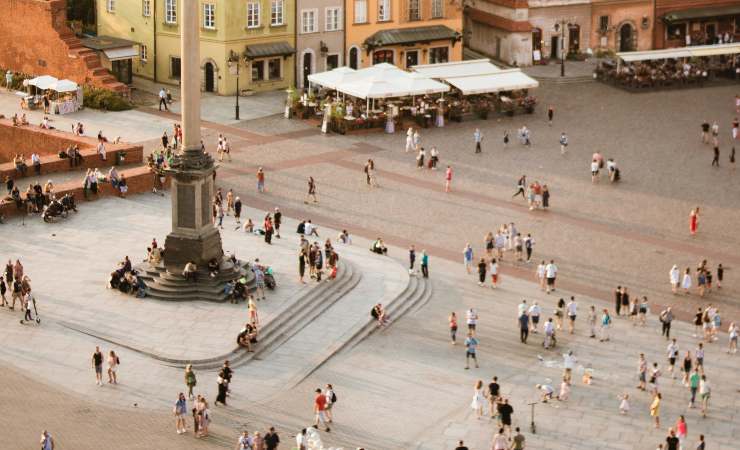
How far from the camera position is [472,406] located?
54688 millimetres

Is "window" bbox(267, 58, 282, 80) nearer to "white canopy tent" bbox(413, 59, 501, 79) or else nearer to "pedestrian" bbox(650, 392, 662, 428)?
"white canopy tent" bbox(413, 59, 501, 79)

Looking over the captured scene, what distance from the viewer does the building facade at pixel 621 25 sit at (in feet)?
364

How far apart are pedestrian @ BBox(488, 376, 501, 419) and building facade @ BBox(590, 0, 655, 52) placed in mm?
59618

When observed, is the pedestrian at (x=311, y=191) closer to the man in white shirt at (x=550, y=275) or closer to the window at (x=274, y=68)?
the man in white shirt at (x=550, y=275)

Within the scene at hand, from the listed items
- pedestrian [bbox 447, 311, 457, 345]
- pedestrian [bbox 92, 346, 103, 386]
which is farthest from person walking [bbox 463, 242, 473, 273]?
pedestrian [bbox 92, 346, 103, 386]

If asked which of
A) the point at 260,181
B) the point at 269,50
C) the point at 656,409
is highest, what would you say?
the point at 269,50

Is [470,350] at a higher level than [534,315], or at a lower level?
lower

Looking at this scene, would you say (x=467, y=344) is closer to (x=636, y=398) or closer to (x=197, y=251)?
(x=636, y=398)

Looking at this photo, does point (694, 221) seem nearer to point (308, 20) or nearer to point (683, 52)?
point (308, 20)

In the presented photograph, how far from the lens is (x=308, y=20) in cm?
10081

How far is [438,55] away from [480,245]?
35.0m

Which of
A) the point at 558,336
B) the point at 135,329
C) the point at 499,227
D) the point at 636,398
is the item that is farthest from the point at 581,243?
the point at 135,329

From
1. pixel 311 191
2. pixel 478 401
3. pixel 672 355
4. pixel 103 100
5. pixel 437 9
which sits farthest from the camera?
pixel 437 9

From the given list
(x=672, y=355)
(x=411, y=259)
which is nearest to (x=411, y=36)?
(x=411, y=259)
